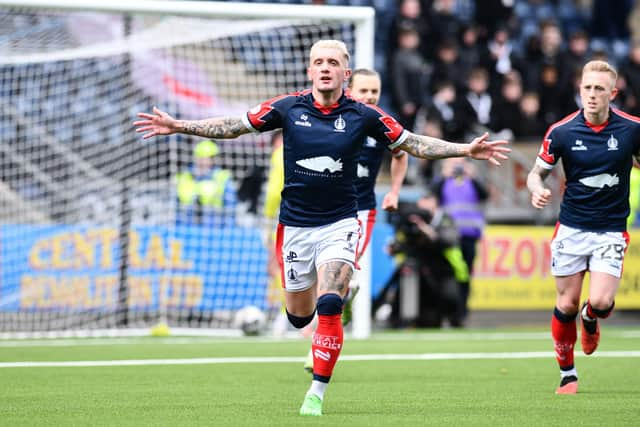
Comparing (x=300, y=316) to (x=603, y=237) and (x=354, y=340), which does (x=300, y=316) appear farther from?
(x=354, y=340)

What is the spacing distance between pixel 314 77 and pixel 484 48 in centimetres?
1338

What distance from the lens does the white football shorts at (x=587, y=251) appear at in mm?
8086

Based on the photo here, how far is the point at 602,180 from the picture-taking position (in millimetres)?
8125

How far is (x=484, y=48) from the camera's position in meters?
20.0

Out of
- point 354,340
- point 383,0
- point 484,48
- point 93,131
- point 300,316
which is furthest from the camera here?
point 383,0

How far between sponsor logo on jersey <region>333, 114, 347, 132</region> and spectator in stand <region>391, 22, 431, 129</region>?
35.6ft

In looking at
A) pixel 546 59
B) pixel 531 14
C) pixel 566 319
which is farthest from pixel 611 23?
pixel 566 319

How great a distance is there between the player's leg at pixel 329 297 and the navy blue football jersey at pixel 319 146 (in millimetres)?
113

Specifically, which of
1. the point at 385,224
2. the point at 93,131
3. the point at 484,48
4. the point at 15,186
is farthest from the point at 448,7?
the point at 15,186

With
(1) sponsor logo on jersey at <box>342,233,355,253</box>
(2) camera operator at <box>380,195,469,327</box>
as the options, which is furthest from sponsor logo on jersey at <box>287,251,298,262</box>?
(2) camera operator at <box>380,195,469,327</box>

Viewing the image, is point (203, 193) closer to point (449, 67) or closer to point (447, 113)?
point (447, 113)

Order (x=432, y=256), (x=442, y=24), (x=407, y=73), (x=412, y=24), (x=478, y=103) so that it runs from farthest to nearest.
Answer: (x=442, y=24)
(x=412, y=24)
(x=407, y=73)
(x=478, y=103)
(x=432, y=256)

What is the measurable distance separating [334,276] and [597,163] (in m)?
2.27

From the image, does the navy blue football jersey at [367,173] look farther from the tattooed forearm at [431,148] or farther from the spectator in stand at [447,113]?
the spectator in stand at [447,113]
